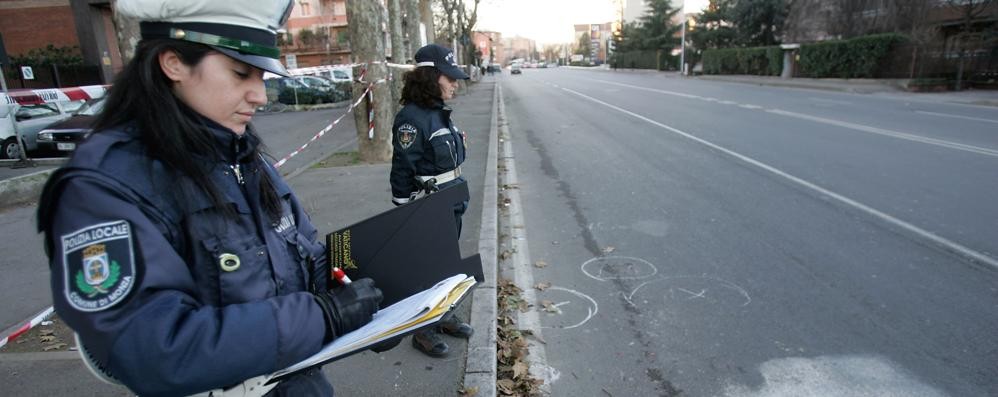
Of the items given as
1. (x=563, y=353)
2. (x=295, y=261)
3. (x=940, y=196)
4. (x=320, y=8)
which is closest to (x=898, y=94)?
(x=940, y=196)

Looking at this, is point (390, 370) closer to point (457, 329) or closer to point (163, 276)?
point (457, 329)

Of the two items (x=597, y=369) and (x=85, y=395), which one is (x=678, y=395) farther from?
(x=85, y=395)

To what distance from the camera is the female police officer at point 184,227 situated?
3.68 ft

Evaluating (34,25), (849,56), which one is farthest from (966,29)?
(34,25)

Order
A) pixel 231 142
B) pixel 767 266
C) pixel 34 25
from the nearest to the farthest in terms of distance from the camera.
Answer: pixel 231 142 → pixel 767 266 → pixel 34 25

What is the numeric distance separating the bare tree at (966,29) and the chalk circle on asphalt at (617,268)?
24.9m

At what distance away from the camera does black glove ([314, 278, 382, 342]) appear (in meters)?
1.41

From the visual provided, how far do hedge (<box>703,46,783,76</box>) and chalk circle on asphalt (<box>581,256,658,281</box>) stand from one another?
116ft

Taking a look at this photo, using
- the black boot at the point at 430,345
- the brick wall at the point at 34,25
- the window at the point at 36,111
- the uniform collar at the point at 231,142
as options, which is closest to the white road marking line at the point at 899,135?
the black boot at the point at 430,345

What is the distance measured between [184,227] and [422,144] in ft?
8.74

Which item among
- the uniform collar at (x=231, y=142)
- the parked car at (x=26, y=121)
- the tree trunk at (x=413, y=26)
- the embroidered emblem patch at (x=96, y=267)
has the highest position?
the tree trunk at (x=413, y=26)

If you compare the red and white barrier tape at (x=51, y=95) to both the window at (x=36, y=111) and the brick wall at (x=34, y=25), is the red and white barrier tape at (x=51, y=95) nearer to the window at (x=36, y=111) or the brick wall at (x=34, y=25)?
the window at (x=36, y=111)

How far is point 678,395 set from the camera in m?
3.24

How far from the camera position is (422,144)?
389 cm
